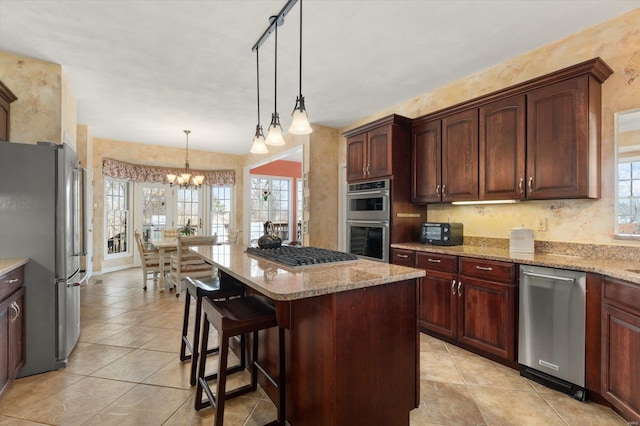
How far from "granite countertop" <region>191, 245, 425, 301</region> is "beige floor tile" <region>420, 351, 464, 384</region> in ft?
3.75

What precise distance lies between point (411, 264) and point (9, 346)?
323cm

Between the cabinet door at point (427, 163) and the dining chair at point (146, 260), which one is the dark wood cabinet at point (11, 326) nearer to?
the dining chair at point (146, 260)

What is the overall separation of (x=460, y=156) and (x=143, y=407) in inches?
129

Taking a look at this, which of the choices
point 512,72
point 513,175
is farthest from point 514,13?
point 513,175

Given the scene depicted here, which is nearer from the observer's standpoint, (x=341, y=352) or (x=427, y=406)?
(x=341, y=352)

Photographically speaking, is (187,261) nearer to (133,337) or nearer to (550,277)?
(133,337)

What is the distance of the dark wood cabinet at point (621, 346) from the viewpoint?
1707mm

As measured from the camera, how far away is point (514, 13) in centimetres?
225

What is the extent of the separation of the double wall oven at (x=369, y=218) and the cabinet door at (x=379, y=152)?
12 centimetres

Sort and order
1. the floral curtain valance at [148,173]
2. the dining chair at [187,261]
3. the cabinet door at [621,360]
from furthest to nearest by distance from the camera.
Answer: the floral curtain valance at [148,173] → the dining chair at [187,261] → the cabinet door at [621,360]

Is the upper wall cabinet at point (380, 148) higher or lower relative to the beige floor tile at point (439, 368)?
higher

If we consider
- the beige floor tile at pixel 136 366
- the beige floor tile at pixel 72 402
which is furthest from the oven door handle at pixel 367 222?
the beige floor tile at pixel 72 402

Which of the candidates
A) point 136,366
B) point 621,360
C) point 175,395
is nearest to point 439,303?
point 621,360

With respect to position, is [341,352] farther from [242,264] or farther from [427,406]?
[427,406]
